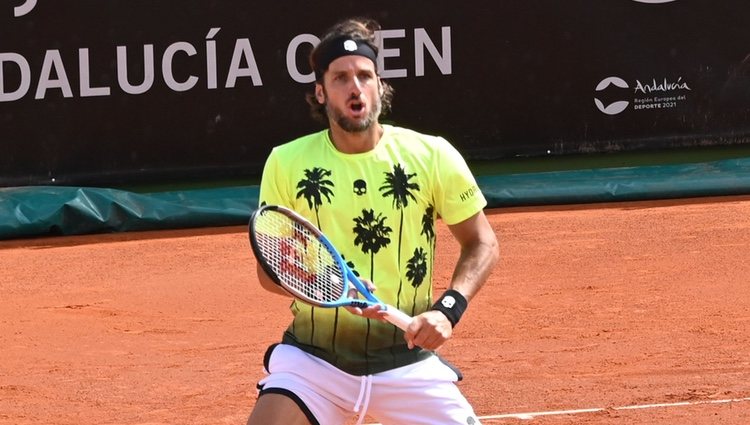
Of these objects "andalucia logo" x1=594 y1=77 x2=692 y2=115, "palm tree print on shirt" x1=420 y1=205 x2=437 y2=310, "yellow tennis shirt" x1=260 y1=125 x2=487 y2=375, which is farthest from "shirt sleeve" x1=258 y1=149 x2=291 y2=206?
"andalucia logo" x1=594 y1=77 x2=692 y2=115

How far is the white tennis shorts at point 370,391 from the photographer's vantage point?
4.57 metres

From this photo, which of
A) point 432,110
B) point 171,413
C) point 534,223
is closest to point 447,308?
point 171,413

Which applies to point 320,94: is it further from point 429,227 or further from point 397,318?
point 397,318

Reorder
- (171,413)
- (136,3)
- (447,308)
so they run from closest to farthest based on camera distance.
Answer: (447,308) < (171,413) < (136,3)

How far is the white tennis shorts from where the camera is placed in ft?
15.0

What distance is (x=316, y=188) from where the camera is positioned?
4695mm

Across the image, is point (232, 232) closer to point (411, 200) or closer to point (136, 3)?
point (136, 3)

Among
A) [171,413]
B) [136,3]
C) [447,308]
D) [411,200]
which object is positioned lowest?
[171,413]

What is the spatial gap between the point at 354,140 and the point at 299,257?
47 cm

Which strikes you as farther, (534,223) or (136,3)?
(136,3)

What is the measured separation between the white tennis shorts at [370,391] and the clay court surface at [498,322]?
2.58m

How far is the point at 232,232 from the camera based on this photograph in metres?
12.2

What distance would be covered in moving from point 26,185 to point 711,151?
6.61 meters

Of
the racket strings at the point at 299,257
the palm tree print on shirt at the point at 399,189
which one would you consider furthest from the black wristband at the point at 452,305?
the racket strings at the point at 299,257
